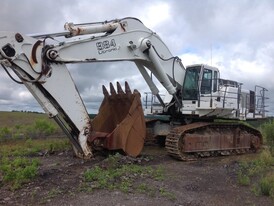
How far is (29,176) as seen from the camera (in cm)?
829

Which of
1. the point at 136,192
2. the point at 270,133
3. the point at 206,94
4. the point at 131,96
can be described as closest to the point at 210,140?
the point at 206,94

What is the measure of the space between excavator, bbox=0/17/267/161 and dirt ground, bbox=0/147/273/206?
3.82 ft

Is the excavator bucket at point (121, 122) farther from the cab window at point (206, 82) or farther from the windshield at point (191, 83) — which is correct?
the cab window at point (206, 82)

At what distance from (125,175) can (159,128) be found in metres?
6.10

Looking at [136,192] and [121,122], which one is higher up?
[121,122]

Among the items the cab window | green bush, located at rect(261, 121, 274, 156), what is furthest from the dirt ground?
the cab window

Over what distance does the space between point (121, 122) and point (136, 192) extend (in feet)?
12.7

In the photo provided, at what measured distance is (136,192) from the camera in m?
7.39

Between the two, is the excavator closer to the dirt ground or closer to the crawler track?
the crawler track

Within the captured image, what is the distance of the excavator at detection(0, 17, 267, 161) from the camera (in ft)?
31.6

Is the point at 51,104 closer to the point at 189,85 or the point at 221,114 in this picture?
the point at 189,85

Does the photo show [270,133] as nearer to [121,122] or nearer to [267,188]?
[121,122]

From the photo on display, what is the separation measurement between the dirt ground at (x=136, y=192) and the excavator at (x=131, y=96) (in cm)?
117

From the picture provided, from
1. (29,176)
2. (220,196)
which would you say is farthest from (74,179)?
(220,196)
